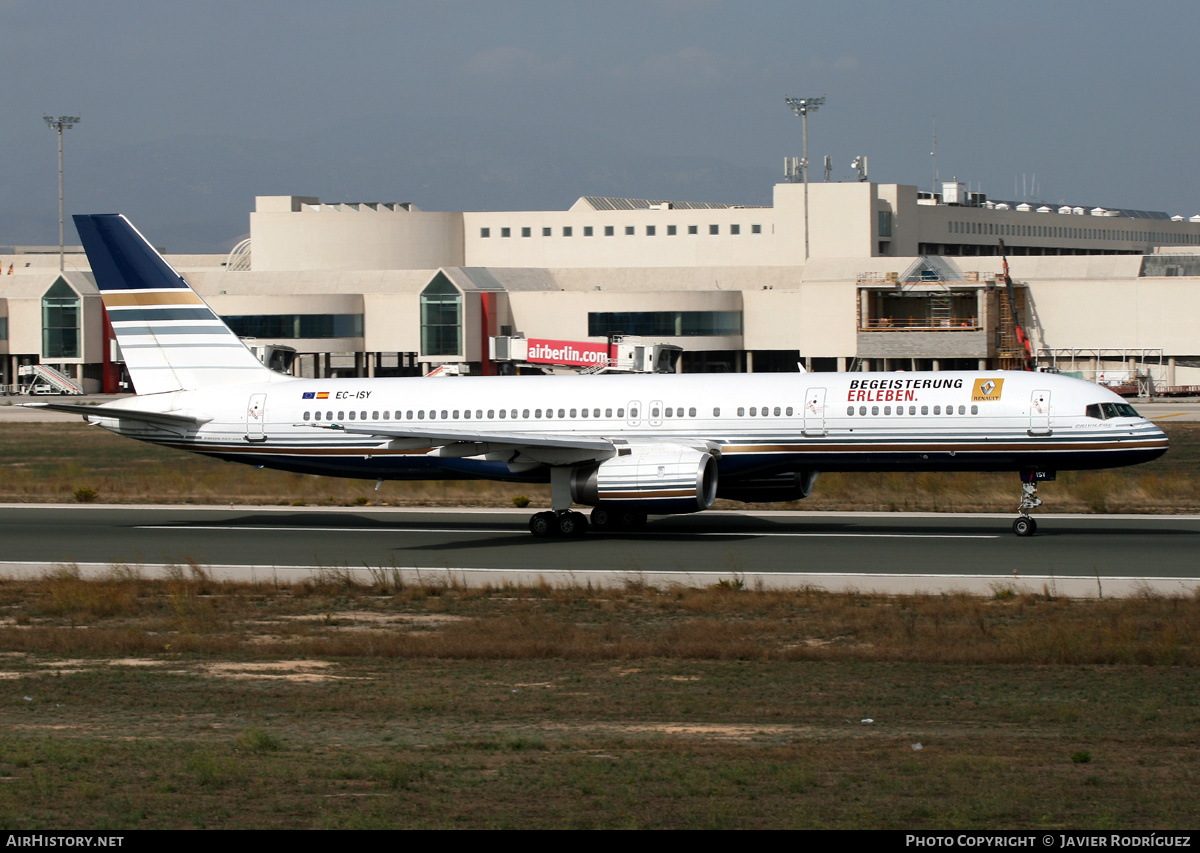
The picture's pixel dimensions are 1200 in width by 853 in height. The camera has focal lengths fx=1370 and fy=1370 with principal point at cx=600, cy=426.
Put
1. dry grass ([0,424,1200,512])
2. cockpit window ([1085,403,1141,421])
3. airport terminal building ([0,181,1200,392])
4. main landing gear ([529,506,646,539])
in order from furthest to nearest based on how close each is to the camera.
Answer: airport terminal building ([0,181,1200,392]), dry grass ([0,424,1200,512]), main landing gear ([529,506,646,539]), cockpit window ([1085,403,1141,421])

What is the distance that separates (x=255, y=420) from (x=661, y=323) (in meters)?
96.8

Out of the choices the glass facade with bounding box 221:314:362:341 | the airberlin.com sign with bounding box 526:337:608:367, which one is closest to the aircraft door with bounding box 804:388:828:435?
the airberlin.com sign with bounding box 526:337:608:367

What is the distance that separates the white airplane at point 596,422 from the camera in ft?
107

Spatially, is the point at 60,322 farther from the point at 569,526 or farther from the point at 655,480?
the point at 655,480

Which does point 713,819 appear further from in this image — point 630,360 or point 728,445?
point 630,360

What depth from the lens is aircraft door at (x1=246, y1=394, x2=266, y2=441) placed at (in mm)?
37469

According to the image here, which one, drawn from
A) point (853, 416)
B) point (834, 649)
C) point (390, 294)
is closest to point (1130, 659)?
point (834, 649)

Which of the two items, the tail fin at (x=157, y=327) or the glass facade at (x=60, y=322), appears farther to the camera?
the glass facade at (x=60, y=322)

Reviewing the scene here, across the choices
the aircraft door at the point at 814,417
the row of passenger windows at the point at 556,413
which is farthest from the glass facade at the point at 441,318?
the aircraft door at the point at 814,417

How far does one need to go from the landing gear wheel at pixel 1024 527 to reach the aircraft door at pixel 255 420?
19814 millimetres

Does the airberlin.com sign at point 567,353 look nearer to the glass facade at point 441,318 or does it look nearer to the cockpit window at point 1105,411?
the glass facade at point 441,318

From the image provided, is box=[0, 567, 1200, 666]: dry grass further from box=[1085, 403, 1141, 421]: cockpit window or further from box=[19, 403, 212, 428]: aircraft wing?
box=[19, 403, 212, 428]: aircraft wing

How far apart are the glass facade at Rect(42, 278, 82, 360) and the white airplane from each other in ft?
339
